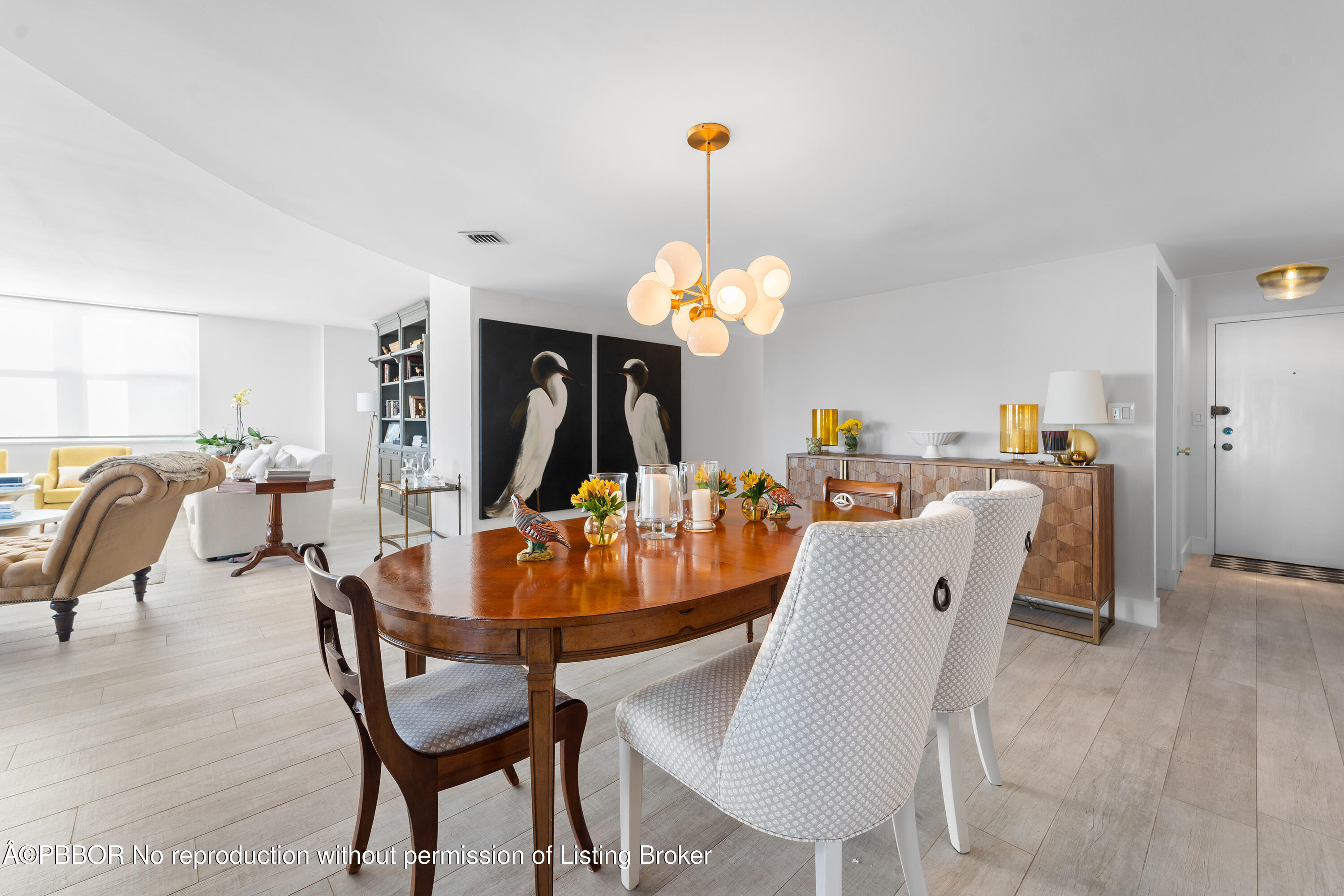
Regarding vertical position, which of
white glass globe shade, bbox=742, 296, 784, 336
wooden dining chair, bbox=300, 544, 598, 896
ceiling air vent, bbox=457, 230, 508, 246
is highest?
ceiling air vent, bbox=457, 230, 508, 246

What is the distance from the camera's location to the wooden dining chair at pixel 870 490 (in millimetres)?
2514

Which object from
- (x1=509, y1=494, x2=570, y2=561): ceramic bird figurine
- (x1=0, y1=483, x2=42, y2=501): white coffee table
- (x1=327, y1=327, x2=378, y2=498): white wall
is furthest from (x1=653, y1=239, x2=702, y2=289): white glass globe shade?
(x1=327, y1=327, x2=378, y2=498): white wall

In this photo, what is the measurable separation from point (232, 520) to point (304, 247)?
2260mm

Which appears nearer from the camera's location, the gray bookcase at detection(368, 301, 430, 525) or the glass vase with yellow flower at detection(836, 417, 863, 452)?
the glass vase with yellow flower at detection(836, 417, 863, 452)

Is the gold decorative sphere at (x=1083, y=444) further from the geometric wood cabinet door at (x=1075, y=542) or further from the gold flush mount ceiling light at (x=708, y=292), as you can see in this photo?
the gold flush mount ceiling light at (x=708, y=292)

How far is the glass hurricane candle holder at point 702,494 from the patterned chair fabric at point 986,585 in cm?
81

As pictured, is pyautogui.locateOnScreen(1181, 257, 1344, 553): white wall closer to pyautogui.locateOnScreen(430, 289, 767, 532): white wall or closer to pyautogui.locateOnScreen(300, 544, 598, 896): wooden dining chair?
pyautogui.locateOnScreen(430, 289, 767, 532): white wall

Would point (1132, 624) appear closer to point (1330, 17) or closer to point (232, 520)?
point (1330, 17)

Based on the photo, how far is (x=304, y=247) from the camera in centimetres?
436

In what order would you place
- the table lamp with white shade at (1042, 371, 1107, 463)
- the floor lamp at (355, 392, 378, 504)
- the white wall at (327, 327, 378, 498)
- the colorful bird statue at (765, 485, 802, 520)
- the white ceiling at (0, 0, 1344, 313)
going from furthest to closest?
the white wall at (327, 327, 378, 498) < the floor lamp at (355, 392, 378, 504) < the table lamp with white shade at (1042, 371, 1107, 463) < the colorful bird statue at (765, 485, 802, 520) < the white ceiling at (0, 0, 1344, 313)

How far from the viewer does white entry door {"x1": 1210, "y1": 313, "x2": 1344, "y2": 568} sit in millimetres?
3893

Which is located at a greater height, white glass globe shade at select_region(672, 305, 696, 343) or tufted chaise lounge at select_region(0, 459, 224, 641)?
white glass globe shade at select_region(672, 305, 696, 343)

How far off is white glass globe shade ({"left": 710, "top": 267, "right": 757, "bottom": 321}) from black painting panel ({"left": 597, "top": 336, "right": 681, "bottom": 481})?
326 centimetres

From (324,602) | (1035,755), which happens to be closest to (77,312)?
(324,602)
